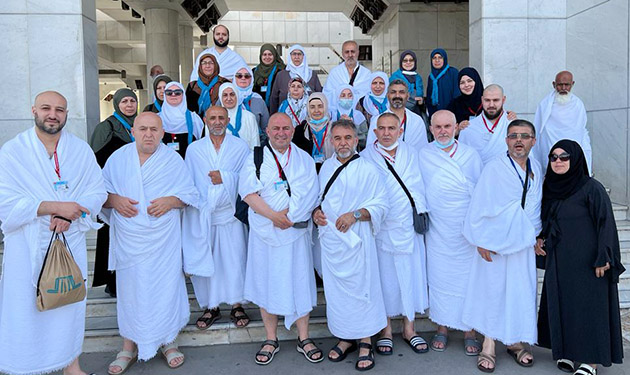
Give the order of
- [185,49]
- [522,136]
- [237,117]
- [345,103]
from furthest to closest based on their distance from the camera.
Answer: [185,49]
[345,103]
[237,117]
[522,136]

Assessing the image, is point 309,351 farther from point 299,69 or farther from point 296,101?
point 299,69

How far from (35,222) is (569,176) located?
3595 millimetres

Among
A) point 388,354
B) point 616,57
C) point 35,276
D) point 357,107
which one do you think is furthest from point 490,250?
point 616,57

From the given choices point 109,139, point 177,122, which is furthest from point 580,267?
point 109,139

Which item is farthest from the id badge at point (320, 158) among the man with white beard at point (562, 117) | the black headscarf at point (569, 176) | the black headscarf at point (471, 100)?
the man with white beard at point (562, 117)

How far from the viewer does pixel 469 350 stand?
13.6ft

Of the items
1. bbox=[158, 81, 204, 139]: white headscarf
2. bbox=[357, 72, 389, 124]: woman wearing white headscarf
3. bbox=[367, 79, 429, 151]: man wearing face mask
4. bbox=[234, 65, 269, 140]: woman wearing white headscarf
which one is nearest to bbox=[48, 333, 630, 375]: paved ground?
bbox=[367, 79, 429, 151]: man wearing face mask

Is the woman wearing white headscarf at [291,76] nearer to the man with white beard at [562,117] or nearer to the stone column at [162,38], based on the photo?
the man with white beard at [562,117]

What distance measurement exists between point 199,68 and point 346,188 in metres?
2.32

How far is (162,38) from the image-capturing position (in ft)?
46.9

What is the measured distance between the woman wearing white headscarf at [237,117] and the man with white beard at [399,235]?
4.03 ft

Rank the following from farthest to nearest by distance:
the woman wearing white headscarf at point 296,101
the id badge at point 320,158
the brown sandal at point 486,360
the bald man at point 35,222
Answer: the woman wearing white headscarf at point 296,101, the id badge at point 320,158, the brown sandal at point 486,360, the bald man at point 35,222

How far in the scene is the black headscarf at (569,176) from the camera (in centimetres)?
362

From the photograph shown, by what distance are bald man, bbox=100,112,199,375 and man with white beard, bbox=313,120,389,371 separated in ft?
3.61
